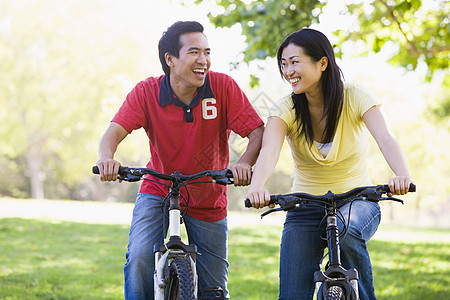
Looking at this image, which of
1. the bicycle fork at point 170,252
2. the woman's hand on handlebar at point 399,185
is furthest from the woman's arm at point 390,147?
the bicycle fork at point 170,252

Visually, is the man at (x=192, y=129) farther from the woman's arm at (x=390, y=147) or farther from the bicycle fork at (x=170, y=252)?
the woman's arm at (x=390, y=147)

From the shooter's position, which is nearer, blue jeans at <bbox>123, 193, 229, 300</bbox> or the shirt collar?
blue jeans at <bbox>123, 193, 229, 300</bbox>

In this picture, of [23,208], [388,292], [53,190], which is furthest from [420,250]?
[53,190]

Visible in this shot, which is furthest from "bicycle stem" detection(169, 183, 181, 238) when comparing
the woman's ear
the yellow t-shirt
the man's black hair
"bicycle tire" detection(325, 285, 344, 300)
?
the woman's ear

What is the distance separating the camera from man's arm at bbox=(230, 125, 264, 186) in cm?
341

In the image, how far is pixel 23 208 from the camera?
709 inches

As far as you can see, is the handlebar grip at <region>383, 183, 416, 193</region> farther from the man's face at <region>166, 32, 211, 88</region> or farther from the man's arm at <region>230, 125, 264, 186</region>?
the man's face at <region>166, 32, 211, 88</region>

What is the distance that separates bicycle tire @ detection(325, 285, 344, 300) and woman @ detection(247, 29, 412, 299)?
22.2 inches

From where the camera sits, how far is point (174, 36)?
4.00 metres

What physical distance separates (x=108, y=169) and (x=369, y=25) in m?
7.16

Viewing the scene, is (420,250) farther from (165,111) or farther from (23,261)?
(165,111)

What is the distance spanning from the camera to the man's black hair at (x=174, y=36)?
396cm

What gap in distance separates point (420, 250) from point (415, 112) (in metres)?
23.4

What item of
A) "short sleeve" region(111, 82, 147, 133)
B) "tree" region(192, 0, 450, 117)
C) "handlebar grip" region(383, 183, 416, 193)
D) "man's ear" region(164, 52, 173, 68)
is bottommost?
"handlebar grip" region(383, 183, 416, 193)
